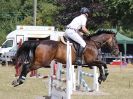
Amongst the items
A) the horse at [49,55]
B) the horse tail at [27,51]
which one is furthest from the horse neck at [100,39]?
the horse tail at [27,51]

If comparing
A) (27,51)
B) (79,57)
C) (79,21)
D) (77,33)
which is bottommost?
(79,57)

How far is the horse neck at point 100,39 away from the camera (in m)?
15.3

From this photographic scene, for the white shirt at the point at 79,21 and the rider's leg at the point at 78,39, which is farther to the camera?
the rider's leg at the point at 78,39

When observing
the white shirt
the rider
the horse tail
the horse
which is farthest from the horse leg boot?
the horse tail

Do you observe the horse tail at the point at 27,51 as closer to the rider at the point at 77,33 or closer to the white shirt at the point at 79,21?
the rider at the point at 77,33

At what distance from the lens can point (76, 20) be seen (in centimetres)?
1450

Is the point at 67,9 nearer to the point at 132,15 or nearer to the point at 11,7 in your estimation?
the point at 132,15

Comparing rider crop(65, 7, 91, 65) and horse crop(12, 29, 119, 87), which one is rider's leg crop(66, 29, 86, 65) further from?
horse crop(12, 29, 119, 87)

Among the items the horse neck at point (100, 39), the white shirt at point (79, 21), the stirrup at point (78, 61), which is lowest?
the stirrup at point (78, 61)

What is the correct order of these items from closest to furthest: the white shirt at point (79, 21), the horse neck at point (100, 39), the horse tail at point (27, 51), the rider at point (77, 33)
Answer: the white shirt at point (79, 21), the rider at point (77, 33), the horse tail at point (27, 51), the horse neck at point (100, 39)

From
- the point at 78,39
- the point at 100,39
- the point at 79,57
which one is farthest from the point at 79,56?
the point at 100,39

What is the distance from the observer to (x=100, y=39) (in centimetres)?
1541

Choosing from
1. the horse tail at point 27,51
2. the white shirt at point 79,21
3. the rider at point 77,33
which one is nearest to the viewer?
the white shirt at point 79,21

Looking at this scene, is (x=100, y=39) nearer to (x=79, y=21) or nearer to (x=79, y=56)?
(x=79, y=56)
